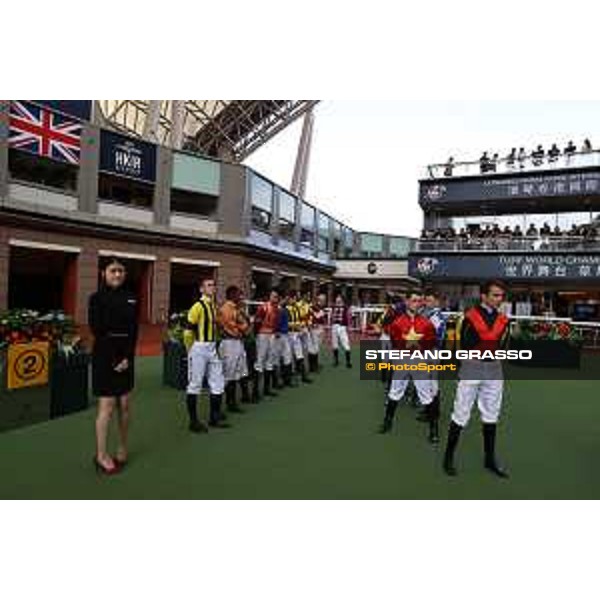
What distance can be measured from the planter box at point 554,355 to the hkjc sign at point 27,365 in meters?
12.5

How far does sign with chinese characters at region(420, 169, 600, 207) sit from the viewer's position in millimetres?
26719

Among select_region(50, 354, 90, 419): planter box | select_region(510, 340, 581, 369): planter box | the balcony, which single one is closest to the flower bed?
select_region(50, 354, 90, 419): planter box

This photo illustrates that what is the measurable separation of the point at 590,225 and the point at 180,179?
2133cm

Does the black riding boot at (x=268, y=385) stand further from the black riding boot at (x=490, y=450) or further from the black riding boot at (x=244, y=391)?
the black riding boot at (x=490, y=450)

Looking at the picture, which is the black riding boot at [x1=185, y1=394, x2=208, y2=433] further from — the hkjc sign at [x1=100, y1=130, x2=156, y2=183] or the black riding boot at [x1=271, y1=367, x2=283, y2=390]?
the hkjc sign at [x1=100, y1=130, x2=156, y2=183]

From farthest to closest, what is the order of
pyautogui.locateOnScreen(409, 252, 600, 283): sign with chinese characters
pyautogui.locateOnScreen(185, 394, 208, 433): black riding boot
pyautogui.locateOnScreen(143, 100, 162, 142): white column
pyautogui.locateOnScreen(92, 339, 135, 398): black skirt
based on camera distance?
pyautogui.locateOnScreen(143, 100, 162, 142): white column
pyautogui.locateOnScreen(409, 252, 600, 283): sign with chinese characters
pyautogui.locateOnScreen(185, 394, 208, 433): black riding boot
pyautogui.locateOnScreen(92, 339, 135, 398): black skirt

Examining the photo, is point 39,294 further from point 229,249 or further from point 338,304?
point 338,304

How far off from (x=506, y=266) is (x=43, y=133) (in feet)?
74.3

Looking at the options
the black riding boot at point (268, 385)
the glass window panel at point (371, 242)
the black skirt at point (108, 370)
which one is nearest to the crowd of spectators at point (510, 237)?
the black riding boot at point (268, 385)

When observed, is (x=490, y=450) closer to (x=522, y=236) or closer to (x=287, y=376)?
(x=287, y=376)

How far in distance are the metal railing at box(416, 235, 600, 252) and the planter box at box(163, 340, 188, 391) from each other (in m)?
22.1

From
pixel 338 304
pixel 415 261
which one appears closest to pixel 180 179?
pixel 415 261

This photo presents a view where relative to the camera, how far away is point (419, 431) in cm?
708

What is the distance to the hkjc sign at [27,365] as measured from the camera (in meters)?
6.52
